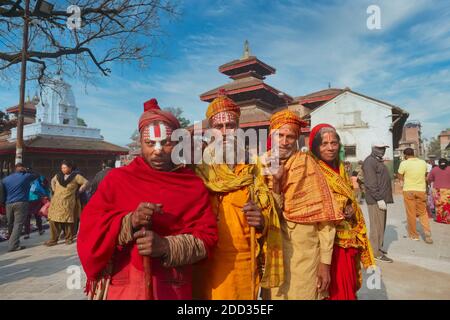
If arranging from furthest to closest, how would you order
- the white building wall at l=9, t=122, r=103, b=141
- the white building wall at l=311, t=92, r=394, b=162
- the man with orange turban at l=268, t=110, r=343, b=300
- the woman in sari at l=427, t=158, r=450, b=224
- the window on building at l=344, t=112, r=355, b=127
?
1. the window on building at l=344, t=112, r=355, b=127
2. the white building wall at l=311, t=92, r=394, b=162
3. the white building wall at l=9, t=122, r=103, b=141
4. the woman in sari at l=427, t=158, r=450, b=224
5. the man with orange turban at l=268, t=110, r=343, b=300

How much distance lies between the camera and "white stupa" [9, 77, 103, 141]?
11.4 m

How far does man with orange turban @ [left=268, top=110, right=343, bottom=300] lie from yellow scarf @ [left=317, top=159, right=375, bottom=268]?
151 millimetres

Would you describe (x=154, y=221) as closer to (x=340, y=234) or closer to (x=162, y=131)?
(x=162, y=131)

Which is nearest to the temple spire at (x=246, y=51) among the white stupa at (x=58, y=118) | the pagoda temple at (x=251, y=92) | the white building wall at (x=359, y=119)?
the pagoda temple at (x=251, y=92)

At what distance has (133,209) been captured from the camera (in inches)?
59.8

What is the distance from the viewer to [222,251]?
5.93 feet

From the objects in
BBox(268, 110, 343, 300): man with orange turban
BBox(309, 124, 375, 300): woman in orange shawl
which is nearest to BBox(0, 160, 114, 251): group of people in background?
BBox(268, 110, 343, 300): man with orange turban

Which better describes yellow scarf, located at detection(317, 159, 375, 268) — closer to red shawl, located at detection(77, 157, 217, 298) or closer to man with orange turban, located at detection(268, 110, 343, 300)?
man with orange turban, located at detection(268, 110, 343, 300)

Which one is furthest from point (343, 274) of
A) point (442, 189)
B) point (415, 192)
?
point (442, 189)

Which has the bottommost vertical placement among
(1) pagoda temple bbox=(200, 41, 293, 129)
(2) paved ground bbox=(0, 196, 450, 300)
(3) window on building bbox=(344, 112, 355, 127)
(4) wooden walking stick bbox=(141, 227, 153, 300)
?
(2) paved ground bbox=(0, 196, 450, 300)

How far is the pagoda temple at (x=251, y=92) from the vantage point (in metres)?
17.6

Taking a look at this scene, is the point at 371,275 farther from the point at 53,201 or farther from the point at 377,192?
the point at 53,201

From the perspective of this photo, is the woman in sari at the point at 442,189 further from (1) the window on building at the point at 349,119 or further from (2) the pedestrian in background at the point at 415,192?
(1) the window on building at the point at 349,119

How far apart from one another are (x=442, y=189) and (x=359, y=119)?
491 inches
